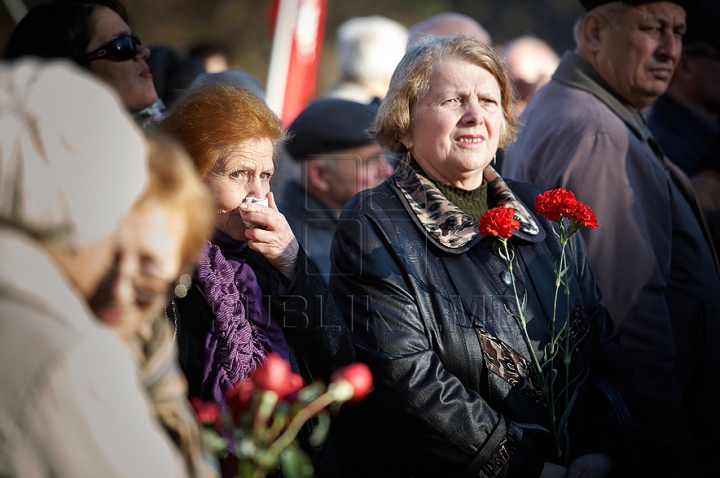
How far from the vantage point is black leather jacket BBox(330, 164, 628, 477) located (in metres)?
2.23

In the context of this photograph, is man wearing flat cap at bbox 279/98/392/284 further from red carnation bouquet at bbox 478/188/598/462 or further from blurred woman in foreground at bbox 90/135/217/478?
blurred woman in foreground at bbox 90/135/217/478

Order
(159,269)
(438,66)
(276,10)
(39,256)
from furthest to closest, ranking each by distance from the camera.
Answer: (276,10)
(438,66)
(159,269)
(39,256)

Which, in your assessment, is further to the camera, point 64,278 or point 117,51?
point 117,51

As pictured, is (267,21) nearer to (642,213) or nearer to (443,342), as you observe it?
(642,213)

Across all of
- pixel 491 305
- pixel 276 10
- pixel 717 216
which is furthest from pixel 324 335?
pixel 276 10

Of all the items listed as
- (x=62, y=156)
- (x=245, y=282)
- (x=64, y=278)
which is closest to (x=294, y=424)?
(x=64, y=278)

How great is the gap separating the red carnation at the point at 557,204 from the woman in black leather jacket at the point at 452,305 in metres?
0.26

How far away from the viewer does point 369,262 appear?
2.37 metres

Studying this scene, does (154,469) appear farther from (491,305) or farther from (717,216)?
(717,216)

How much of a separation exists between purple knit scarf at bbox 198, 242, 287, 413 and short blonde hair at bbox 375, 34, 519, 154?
84 cm

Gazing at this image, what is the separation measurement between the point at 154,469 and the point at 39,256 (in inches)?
13.2

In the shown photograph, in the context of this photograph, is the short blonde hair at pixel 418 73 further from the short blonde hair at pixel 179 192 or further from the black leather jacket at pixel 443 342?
the short blonde hair at pixel 179 192

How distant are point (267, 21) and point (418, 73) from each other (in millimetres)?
5964

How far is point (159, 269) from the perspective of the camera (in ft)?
3.74
